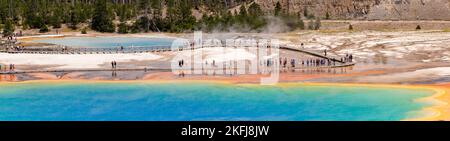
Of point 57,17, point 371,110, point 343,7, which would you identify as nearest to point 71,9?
point 57,17

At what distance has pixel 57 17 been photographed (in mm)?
102938

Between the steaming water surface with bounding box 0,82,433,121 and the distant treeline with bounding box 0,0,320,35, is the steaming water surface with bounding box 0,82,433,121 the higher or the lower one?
the lower one

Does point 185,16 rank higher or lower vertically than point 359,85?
higher

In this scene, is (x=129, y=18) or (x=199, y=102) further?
(x=129, y=18)

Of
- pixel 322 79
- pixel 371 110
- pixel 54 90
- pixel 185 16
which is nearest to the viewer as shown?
pixel 371 110

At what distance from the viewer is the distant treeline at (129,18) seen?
95562 millimetres

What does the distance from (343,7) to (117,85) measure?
312 feet

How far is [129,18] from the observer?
108688mm

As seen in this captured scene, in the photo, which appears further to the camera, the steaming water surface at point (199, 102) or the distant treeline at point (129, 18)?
the distant treeline at point (129, 18)

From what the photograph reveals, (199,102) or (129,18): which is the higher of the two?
(129,18)

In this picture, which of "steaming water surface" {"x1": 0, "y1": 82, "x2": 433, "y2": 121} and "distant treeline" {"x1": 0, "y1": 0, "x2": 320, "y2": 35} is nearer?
"steaming water surface" {"x1": 0, "y1": 82, "x2": 433, "y2": 121}

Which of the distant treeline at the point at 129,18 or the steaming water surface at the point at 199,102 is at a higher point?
the distant treeline at the point at 129,18

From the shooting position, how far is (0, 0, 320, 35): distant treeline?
3762 inches
